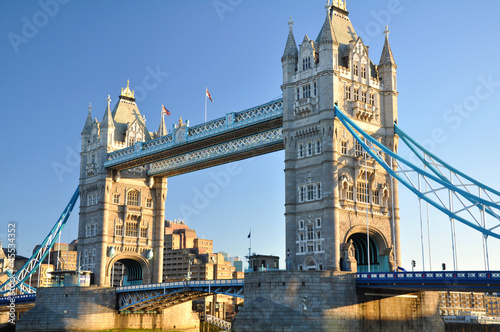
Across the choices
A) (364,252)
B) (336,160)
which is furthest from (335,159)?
(364,252)

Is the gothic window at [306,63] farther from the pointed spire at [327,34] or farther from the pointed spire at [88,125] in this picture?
the pointed spire at [88,125]

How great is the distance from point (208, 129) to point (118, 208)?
69.6 feet

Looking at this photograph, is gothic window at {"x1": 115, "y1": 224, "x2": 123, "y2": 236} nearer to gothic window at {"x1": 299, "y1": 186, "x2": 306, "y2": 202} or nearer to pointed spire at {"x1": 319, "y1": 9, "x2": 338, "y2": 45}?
gothic window at {"x1": 299, "y1": 186, "x2": 306, "y2": 202}

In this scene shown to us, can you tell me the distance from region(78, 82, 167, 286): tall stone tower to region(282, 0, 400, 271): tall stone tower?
1305 inches

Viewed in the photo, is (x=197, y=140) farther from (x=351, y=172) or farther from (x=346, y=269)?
(x=346, y=269)

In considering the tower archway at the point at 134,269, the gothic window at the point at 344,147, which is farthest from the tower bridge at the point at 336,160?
the tower archway at the point at 134,269

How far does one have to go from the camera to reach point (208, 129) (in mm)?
78375

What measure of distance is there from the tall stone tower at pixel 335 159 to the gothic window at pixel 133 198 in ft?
110

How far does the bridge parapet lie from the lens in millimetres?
70625

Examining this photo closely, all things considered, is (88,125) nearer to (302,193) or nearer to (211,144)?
(211,144)

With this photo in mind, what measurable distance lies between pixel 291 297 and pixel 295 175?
565 inches

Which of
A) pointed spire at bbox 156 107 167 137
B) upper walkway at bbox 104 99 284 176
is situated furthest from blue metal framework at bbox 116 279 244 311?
pointed spire at bbox 156 107 167 137

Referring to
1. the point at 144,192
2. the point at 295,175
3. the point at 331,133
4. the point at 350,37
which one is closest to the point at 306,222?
the point at 295,175

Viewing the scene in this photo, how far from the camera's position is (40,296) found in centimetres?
8269
